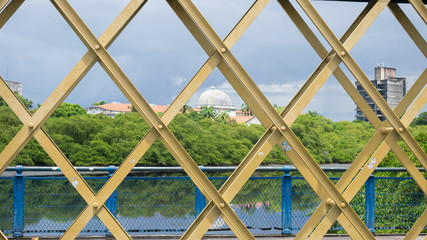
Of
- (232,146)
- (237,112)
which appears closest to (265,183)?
(232,146)

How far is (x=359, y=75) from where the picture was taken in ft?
15.3

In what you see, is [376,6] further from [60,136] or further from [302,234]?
[60,136]

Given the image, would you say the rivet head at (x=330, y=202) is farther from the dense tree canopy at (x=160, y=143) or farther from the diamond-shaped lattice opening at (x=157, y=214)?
the dense tree canopy at (x=160, y=143)

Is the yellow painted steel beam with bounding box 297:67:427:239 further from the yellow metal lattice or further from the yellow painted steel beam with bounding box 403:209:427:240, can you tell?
the yellow painted steel beam with bounding box 403:209:427:240

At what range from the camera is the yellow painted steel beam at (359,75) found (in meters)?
4.54

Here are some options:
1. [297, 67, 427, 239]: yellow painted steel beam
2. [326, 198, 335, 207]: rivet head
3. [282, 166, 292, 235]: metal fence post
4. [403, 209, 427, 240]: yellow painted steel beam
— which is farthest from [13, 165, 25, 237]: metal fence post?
[403, 209, 427, 240]: yellow painted steel beam

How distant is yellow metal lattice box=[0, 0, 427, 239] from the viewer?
4176mm

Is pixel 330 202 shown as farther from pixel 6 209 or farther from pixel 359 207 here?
pixel 359 207

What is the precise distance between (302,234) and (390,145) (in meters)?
1.28

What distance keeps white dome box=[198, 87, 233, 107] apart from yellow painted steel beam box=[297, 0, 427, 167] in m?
125

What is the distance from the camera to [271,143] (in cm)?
443

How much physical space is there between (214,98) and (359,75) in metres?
128

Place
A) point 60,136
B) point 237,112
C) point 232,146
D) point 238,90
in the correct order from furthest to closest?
1. point 237,112
2. point 232,146
3. point 60,136
4. point 238,90

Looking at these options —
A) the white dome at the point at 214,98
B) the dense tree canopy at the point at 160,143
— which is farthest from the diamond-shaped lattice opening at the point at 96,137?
the white dome at the point at 214,98
